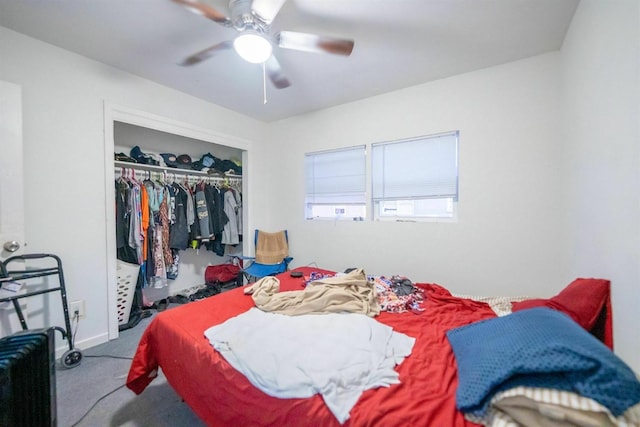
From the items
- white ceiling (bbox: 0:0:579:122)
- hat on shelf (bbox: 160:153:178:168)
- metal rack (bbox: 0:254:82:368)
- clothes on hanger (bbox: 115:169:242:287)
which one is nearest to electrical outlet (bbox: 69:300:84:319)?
metal rack (bbox: 0:254:82:368)

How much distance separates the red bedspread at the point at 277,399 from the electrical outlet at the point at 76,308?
1.12m

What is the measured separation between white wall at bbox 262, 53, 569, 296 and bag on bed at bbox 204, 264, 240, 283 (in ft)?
5.37

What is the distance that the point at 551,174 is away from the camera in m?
1.95

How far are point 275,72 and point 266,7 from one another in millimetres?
539

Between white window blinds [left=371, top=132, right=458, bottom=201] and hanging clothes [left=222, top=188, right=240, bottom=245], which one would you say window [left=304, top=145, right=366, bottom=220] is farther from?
hanging clothes [left=222, top=188, right=240, bottom=245]

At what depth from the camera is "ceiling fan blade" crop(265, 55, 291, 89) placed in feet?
5.78

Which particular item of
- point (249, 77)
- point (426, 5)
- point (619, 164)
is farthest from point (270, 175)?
point (619, 164)

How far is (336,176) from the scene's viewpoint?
304 centimetres

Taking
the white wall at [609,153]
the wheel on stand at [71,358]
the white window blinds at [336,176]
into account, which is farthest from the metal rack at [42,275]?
the white wall at [609,153]

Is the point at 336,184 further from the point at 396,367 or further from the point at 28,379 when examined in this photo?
the point at 28,379

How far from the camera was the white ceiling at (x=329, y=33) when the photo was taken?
152cm

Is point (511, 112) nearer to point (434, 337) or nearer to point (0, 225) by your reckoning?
point (434, 337)

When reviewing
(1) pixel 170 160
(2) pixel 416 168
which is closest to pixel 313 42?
(2) pixel 416 168

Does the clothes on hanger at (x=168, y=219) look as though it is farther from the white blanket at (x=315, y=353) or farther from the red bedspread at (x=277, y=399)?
the white blanket at (x=315, y=353)
